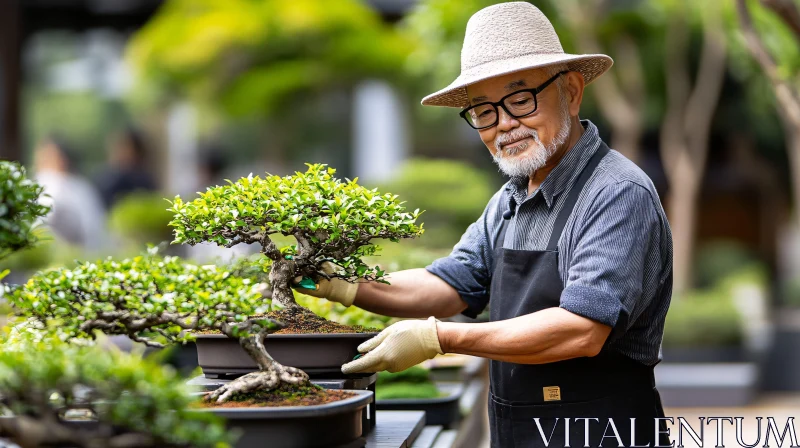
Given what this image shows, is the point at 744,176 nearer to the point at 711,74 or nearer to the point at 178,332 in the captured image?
the point at 711,74

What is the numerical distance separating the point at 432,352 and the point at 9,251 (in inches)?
44.2

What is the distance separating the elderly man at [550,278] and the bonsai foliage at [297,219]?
10.4 inches

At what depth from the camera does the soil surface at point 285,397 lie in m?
2.31

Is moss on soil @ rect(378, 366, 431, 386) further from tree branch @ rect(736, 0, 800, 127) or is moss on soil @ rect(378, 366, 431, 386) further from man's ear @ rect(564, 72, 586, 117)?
tree branch @ rect(736, 0, 800, 127)

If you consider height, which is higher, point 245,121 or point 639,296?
point 245,121

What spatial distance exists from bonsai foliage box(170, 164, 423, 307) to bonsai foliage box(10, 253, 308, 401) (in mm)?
252

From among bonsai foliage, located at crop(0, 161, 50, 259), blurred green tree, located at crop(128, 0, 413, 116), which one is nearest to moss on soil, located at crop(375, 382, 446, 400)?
bonsai foliage, located at crop(0, 161, 50, 259)

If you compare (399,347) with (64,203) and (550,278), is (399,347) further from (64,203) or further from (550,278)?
(64,203)

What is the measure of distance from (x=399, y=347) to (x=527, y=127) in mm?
829

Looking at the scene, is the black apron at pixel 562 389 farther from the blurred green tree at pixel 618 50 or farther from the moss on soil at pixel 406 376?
the blurred green tree at pixel 618 50

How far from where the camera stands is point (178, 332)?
2.42 m

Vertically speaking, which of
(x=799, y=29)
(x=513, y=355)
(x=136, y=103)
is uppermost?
(x=136, y=103)

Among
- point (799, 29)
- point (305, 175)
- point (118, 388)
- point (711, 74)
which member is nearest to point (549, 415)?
point (305, 175)

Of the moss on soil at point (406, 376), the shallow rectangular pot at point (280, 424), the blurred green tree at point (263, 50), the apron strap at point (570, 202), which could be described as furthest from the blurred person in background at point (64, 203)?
the shallow rectangular pot at point (280, 424)
